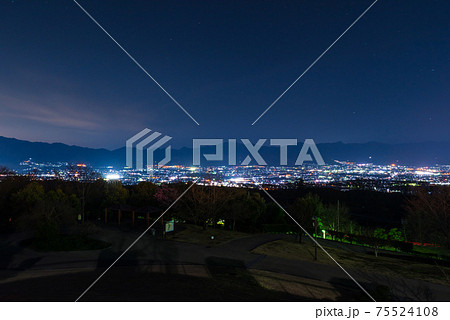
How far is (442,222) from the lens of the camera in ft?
58.1

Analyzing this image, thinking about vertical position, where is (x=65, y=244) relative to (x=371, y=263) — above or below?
above

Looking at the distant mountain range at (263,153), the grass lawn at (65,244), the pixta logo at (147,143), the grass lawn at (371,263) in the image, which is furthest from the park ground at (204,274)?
the distant mountain range at (263,153)

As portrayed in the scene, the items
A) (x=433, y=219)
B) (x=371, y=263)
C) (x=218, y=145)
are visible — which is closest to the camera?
(x=371, y=263)

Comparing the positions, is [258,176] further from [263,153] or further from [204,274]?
[204,274]

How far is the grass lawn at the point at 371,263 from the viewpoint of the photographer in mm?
11329

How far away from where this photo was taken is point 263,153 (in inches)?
2680

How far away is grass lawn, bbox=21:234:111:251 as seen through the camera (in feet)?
45.4

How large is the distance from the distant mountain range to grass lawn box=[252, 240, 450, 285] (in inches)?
1376

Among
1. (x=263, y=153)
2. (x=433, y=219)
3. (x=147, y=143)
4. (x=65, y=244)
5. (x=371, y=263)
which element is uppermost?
(x=263, y=153)

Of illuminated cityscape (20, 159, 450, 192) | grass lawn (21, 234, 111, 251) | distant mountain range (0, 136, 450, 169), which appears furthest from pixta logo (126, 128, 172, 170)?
grass lawn (21, 234, 111, 251)

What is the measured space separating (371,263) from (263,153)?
181ft

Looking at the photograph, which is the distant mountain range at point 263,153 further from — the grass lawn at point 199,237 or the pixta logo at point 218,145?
the grass lawn at point 199,237

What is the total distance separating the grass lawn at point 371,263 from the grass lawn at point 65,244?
9.03m

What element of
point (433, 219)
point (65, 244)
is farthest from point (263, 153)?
point (65, 244)
